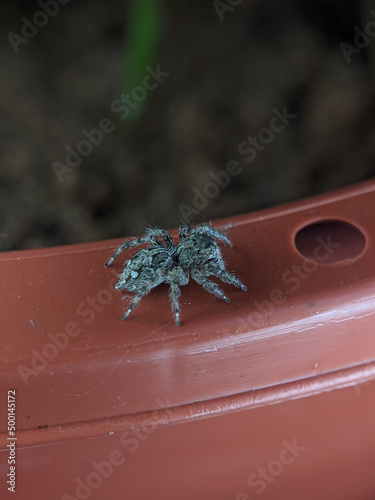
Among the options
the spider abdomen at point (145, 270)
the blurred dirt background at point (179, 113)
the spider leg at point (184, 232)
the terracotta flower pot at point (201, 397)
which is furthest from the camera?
the blurred dirt background at point (179, 113)

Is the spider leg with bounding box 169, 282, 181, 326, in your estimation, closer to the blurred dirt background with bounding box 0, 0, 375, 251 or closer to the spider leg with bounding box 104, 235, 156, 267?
the spider leg with bounding box 104, 235, 156, 267

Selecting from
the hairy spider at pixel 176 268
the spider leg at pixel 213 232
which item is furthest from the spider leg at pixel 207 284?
the spider leg at pixel 213 232

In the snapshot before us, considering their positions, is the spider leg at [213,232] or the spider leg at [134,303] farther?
the spider leg at [213,232]

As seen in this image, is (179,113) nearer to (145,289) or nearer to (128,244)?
(128,244)

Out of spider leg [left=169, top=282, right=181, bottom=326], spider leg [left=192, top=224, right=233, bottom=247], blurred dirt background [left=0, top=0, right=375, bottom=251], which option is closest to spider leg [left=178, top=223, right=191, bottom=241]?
spider leg [left=192, top=224, right=233, bottom=247]

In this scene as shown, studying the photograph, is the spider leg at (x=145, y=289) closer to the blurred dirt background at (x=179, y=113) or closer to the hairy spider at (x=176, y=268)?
the hairy spider at (x=176, y=268)

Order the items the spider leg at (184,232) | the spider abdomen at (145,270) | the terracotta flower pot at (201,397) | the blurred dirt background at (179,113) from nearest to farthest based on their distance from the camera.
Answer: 1. the terracotta flower pot at (201,397)
2. the spider abdomen at (145,270)
3. the spider leg at (184,232)
4. the blurred dirt background at (179,113)

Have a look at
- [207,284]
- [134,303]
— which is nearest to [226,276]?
[207,284]
